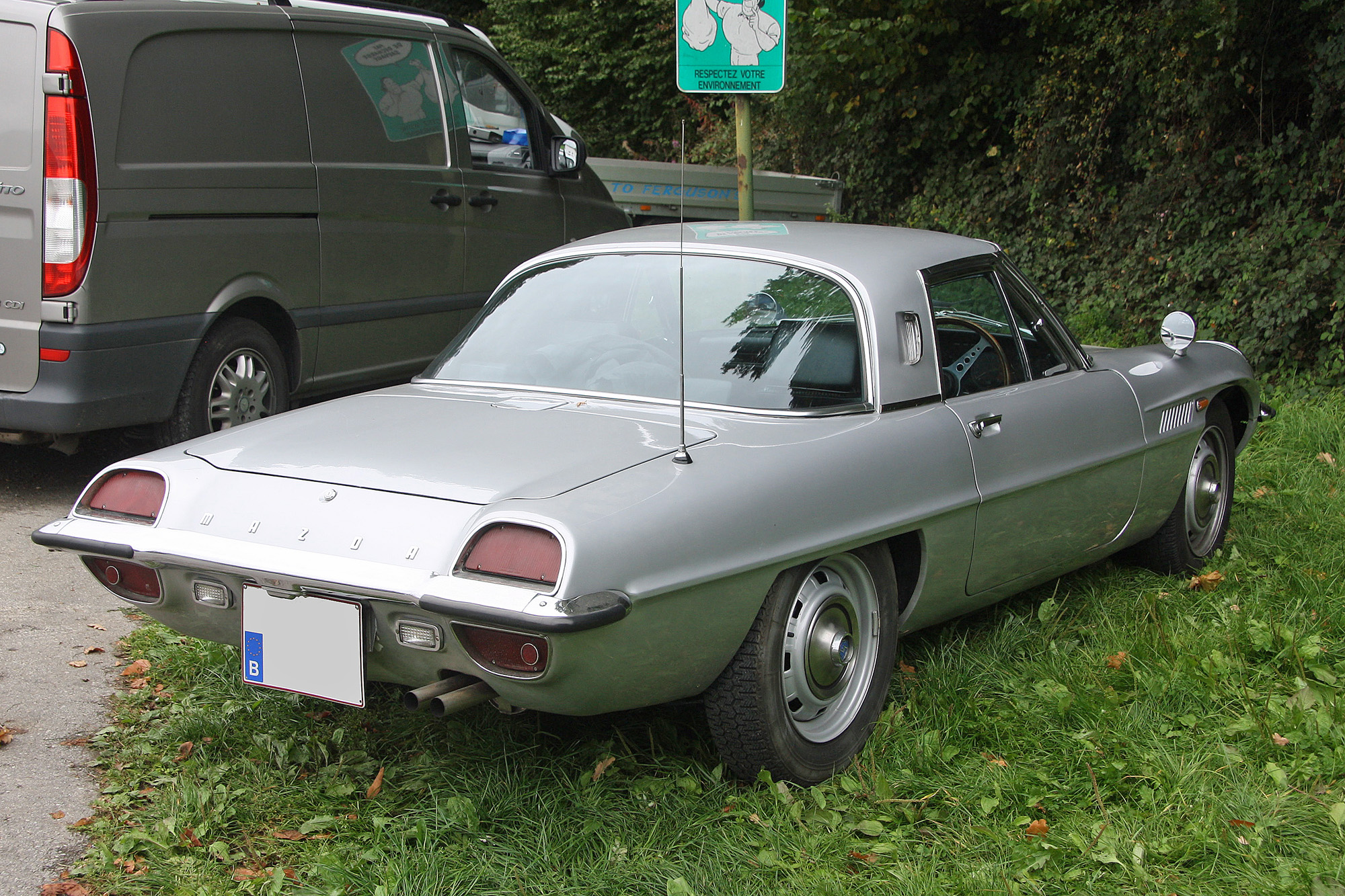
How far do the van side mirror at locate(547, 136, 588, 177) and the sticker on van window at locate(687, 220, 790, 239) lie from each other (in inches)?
123

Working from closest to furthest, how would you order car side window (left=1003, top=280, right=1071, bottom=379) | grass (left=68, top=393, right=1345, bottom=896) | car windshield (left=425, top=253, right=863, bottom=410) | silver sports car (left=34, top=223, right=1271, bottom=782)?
silver sports car (left=34, top=223, right=1271, bottom=782), grass (left=68, top=393, right=1345, bottom=896), car windshield (left=425, top=253, right=863, bottom=410), car side window (left=1003, top=280, right=1071, bottom=379)

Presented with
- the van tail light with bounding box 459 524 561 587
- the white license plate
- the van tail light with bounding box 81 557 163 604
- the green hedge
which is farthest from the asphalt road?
the green hedge

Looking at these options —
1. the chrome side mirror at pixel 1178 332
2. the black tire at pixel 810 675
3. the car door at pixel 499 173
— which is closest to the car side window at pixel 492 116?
the car door at pixel 499 173

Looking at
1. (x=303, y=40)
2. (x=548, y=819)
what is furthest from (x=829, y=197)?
(x=548, y=819)

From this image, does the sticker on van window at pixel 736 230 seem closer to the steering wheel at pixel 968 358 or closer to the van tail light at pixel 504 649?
the steering wheel at pixel 968 358

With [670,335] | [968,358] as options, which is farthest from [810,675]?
[968,358]

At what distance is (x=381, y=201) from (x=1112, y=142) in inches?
241

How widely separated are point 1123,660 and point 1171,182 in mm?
6056

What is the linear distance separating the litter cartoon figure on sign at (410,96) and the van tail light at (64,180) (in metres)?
1.69

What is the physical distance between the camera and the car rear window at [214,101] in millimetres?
5094

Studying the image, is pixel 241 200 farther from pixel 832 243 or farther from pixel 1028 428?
pixel 1028 428

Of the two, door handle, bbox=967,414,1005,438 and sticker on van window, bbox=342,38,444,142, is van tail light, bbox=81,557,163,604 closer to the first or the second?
door handle, bbox=967,414,1005,438

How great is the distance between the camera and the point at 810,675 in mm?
3109

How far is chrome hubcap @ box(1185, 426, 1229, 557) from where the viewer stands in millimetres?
4758
